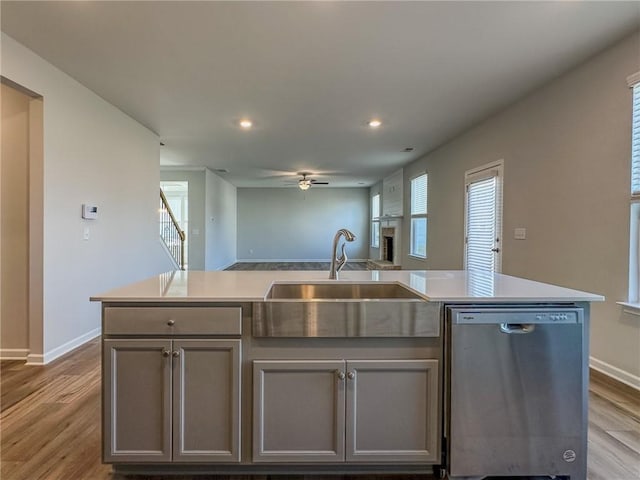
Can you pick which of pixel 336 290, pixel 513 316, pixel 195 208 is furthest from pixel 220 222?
pixel 513 316

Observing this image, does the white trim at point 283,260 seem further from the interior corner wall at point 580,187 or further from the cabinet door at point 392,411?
the cabinet door at point 392,411

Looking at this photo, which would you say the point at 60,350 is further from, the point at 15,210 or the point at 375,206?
the point at 375,206

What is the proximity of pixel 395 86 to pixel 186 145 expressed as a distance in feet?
12.5

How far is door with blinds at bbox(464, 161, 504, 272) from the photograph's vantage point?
13.8ft

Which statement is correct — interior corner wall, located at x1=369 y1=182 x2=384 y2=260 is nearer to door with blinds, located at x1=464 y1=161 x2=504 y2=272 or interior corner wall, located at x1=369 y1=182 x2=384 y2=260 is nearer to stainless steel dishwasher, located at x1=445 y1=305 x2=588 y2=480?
door with blinds, located at x1=464 y1=161 x2=504 y2=272

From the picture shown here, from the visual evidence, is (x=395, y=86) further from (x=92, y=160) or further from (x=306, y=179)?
(x=306, y=179)

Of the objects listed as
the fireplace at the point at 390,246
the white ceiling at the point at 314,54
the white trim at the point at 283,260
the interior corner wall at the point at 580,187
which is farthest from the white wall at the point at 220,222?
the interior corner wall at the point at 580,187

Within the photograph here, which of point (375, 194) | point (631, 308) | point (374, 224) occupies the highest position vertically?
point (375, 194)

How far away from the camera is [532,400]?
151 centimetres

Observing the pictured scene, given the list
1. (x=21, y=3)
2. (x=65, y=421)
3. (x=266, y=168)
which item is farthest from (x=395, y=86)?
(x=266, y=168)

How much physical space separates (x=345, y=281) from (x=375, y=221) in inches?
355

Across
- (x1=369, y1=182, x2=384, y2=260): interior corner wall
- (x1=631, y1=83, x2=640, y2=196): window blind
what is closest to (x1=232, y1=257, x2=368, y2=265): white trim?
(x1=369, y1=182, x2=384, y2=260): interior corner wall

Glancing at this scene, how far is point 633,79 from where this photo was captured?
2.47m

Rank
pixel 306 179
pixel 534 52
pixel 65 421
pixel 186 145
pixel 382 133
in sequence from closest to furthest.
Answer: pixel 65 421, pixel 534 52, pixel 382 133, pixel 186 145, pixel 306 179
